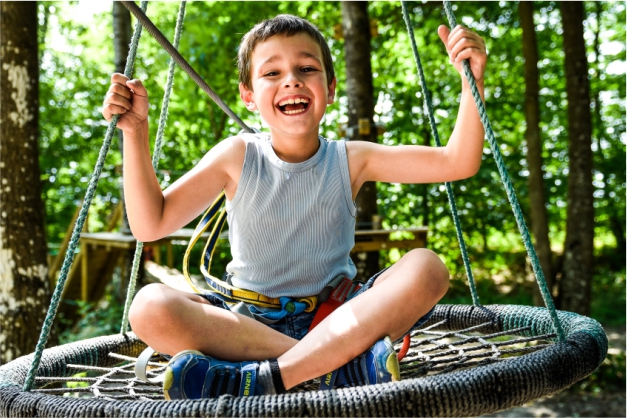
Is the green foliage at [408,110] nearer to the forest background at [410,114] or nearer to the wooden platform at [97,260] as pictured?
the forest background at [410,114]

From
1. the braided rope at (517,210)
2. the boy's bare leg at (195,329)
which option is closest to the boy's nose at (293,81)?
the braided rope at (517,210)

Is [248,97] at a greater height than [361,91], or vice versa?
[361,91]

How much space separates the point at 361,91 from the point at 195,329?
2393 mm

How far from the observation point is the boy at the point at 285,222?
975mm

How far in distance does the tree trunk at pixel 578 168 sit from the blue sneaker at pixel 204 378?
12.5ft

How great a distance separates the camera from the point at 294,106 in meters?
1.26

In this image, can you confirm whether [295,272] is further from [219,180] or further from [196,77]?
[196,77]

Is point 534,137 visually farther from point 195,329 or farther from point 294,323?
point 195,329

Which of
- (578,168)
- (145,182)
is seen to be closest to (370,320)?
(145,182)

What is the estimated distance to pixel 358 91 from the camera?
3.16 meters

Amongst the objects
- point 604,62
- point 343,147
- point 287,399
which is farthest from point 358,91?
point 604,62

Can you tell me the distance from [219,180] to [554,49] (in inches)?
237

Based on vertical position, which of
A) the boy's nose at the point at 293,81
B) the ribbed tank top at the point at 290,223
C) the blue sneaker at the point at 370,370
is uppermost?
the boy's nose at the point at 293,81

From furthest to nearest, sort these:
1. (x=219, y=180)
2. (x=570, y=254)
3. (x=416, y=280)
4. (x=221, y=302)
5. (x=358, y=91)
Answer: (x=570, y=254)
(x=358, y=91)
(x=219, y=180)
(x=221, y=302)
(x=416, y=280)
